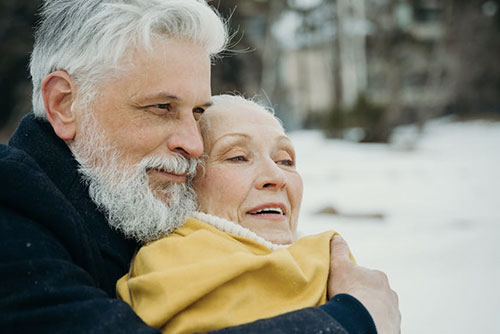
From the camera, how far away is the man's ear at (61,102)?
1701 mm

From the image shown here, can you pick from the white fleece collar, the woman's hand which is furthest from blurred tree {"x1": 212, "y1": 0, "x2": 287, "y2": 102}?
the woman's hand

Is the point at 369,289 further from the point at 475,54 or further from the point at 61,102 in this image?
the point at 475,54

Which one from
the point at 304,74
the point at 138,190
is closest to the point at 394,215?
the point at 138,190

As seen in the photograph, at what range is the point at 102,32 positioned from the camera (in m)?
1.63

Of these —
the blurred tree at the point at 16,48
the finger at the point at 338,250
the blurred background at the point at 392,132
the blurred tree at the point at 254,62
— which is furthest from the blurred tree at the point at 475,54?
the finger at the point at 338,250

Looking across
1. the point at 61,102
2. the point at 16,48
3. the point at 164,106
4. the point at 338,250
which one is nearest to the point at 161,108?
the point at 164,106

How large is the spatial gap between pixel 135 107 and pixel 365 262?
12.5 ft

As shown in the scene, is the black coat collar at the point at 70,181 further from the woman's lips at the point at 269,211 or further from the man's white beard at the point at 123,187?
the woman's lips at the point at 269,211

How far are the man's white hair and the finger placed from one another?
3.18 ft

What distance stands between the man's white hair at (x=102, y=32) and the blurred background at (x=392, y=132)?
0.80 m

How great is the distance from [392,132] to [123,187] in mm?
18921

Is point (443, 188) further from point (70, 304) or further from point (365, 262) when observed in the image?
point (70, 304)

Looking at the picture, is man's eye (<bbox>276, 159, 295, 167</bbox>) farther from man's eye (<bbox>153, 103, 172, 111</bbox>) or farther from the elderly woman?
man's eye (<bbox>153, 103, 172, 111</bbox>)

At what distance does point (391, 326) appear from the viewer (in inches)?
59.6
